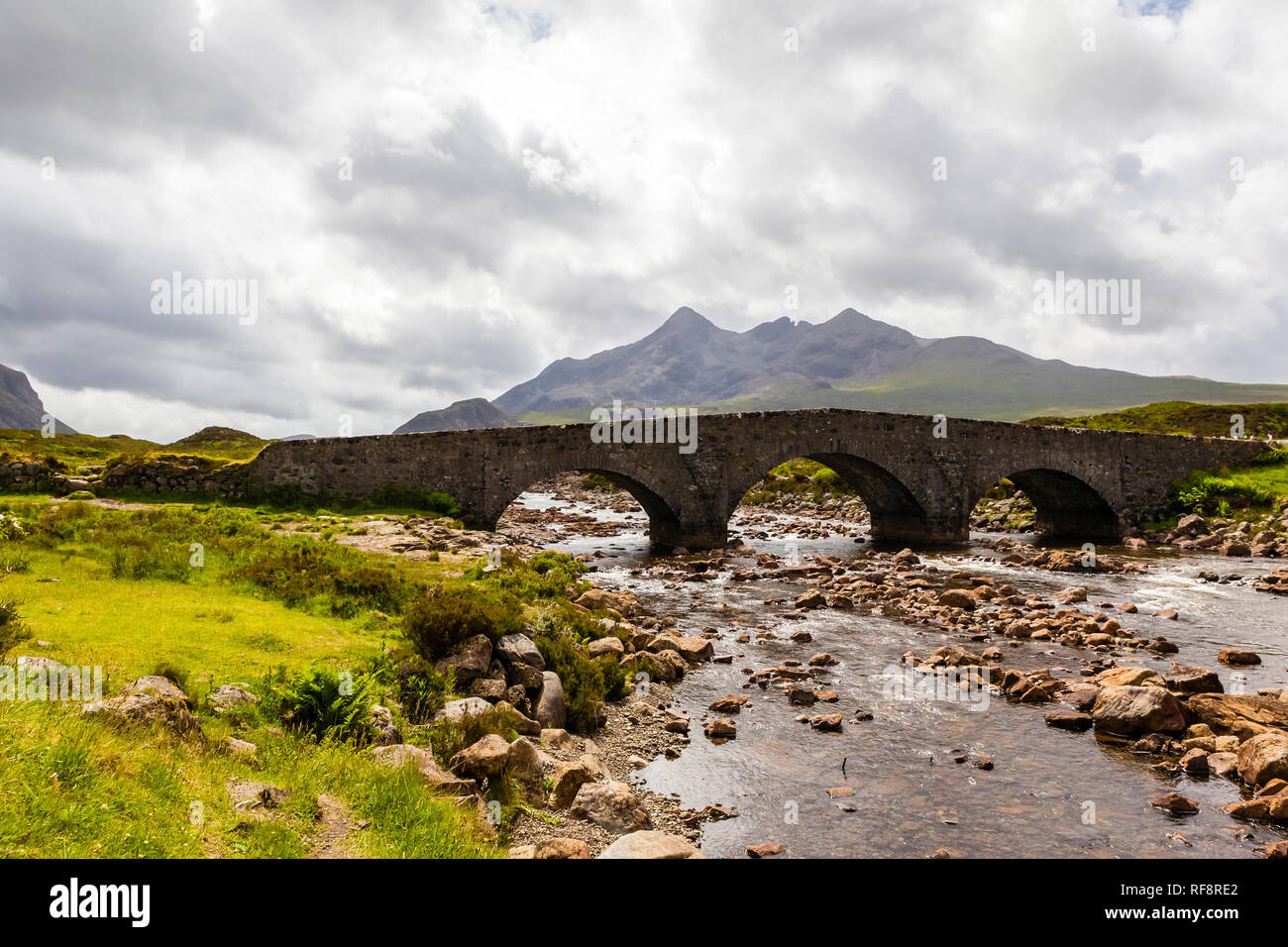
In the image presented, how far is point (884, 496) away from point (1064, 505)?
14.8 m

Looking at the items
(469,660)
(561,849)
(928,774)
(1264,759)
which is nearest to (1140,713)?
(1264,759)

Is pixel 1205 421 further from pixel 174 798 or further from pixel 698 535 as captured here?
pixel 174 798

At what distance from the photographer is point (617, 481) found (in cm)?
3431

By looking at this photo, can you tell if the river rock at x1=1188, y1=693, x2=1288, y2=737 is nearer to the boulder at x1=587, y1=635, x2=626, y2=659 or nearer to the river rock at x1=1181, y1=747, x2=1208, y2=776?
the river rock at x1=1181, y1=747, x2=1208, y2=776

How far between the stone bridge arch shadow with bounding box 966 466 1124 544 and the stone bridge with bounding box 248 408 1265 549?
0.09 meters

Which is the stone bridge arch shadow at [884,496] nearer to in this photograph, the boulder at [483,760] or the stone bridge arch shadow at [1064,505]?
the stone bridge arch shadow at [1064,505]

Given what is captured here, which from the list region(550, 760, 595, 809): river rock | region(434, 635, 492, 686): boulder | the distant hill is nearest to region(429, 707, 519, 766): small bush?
region(550, 760, 595, 809): river rock

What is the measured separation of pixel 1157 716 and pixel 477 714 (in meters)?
9.83

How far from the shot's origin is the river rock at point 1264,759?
27.6 ft

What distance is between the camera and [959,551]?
3503 centimetres

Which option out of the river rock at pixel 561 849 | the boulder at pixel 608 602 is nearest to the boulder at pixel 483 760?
the river rock at pixel 561 849
